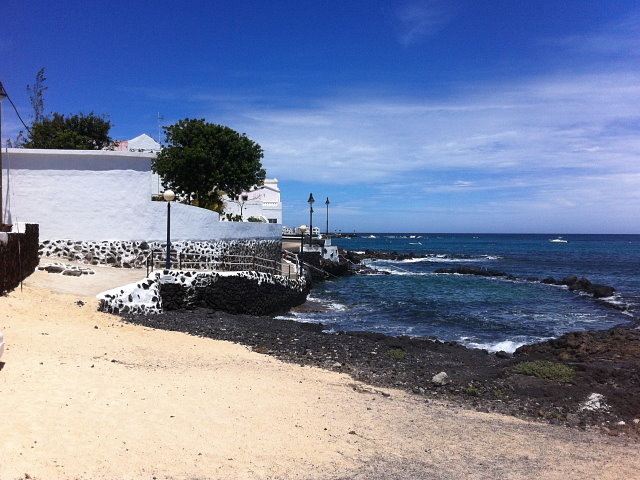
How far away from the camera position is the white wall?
701 inches

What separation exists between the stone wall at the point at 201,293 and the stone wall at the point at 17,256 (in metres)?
2.16

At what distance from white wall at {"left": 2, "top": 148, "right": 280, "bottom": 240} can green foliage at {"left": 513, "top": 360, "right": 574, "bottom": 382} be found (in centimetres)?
1338

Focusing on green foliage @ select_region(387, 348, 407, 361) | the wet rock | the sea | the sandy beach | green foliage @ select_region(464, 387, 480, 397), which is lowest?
the sea

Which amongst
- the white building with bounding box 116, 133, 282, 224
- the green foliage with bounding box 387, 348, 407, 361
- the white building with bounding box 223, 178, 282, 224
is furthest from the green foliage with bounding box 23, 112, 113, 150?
the green foliage with bounding box 387, 348, 407, 361

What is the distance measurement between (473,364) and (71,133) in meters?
27.2

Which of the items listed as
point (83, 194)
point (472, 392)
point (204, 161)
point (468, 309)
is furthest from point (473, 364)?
point (204, 161)

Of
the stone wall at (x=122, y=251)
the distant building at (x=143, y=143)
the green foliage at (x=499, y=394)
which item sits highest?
the distant building at (x=143, y=143)

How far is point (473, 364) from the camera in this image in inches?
540

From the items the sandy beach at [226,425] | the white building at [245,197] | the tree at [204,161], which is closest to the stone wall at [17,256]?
the sandy beach at [226,425]

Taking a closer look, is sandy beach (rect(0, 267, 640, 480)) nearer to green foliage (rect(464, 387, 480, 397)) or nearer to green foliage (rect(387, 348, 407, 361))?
green foliage (rect(464, 387, 480, 397))

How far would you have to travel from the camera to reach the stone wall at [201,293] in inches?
564

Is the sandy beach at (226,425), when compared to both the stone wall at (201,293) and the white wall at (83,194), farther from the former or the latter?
the white wall at (83,194)

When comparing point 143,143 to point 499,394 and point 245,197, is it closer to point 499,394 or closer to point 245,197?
point 245,197

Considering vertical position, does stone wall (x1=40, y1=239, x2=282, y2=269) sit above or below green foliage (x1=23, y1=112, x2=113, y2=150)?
below
